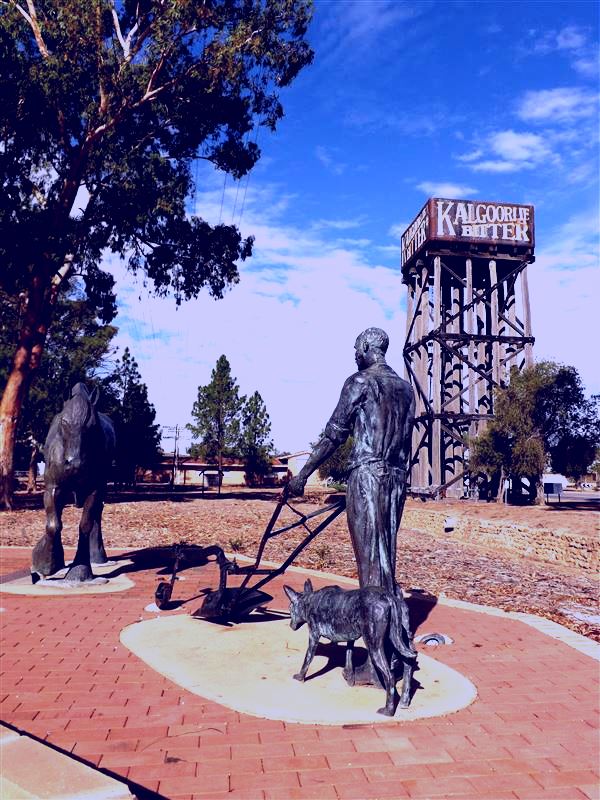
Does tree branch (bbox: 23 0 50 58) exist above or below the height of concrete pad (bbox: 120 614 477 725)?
above

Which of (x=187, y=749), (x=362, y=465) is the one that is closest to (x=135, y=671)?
(x=187, y=749)

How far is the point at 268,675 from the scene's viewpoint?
4.94 metres

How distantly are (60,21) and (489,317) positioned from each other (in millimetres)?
20716

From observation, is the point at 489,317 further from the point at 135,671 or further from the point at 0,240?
the point at 135,671

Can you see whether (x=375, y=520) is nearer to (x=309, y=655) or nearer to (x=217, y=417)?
(x=309, y=655)

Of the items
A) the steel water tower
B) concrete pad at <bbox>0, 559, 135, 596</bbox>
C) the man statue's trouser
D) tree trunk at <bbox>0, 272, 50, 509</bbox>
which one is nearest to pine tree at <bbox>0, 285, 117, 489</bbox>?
tree trunk at <bbox>0, 272, 50, 509</bbox>

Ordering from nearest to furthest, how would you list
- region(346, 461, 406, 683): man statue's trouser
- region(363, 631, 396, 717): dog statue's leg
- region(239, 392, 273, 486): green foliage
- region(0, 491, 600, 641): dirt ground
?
region(363, 631, 396, 717): dog statue's leg → region(346, 461, 406, 683): man statue's trouser → region(0, 491, 600, 641): dirt ground → region(239, 392, 273, 486): green foliage

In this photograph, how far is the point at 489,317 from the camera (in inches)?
1177

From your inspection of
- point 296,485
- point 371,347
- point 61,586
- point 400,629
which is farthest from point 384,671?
point 61,586

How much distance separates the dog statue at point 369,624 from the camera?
4297mm

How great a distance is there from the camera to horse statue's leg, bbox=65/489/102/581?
8219 millimetres

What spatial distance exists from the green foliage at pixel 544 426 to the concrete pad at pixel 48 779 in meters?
23.3

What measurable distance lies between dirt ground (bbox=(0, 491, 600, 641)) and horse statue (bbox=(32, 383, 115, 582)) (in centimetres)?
299

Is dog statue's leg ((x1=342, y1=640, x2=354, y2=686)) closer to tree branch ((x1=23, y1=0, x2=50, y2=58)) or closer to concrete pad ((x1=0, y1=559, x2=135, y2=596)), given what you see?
concrete pad ((x1=0, y1=559, x2=135, y2=596))
